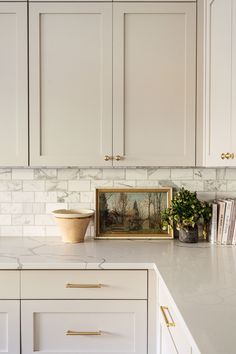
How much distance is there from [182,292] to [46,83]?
1.34 m

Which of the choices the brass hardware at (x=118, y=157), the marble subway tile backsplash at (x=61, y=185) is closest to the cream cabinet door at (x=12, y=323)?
the marble subway tile backsplash at (x=61, y=185)

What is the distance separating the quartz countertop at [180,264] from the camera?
98cm

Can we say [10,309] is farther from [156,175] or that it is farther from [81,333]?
[156,175]

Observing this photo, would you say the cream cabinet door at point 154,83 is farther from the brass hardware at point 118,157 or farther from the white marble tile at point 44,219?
the white marble tile at point 44,219

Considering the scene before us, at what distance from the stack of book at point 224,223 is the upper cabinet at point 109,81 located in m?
0.44

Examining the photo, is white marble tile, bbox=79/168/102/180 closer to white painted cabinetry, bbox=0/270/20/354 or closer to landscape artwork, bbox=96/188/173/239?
landscape artwork, bbox=96/188/173/239

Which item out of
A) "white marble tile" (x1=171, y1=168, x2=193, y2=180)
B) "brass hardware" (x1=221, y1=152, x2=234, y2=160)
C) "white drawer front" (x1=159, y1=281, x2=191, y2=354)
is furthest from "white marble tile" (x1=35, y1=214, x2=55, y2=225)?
"brass hardware" (x1=221, y1=152, x2=234, y2=160)

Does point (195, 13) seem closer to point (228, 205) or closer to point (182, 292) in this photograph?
point (228, 205)

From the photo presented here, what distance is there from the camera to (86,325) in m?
1.70

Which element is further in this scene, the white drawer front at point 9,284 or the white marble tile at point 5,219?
the white marble tile at point 5,219

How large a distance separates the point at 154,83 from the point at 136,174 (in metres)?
0.62

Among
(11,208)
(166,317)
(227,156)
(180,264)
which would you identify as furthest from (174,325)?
(11,208)

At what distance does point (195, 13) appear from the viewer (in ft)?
6.47

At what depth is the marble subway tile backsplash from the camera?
2.31 m
